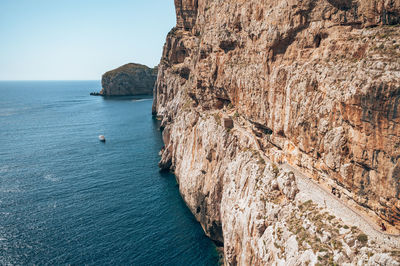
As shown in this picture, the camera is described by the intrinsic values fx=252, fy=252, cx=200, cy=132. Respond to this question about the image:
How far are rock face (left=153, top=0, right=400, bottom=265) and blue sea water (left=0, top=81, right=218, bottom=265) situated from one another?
23.5 feet

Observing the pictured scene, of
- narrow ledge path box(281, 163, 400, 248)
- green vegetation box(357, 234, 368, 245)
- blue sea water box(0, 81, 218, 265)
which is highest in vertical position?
narrow ledge path box(281, 163, 400, 248)

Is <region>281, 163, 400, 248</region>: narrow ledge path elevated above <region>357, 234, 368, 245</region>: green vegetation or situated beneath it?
elevated above

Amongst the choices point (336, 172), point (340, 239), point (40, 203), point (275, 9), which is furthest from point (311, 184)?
point (40, 203)

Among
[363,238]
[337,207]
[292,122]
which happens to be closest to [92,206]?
[292,122]

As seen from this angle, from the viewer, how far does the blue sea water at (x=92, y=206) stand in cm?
4328

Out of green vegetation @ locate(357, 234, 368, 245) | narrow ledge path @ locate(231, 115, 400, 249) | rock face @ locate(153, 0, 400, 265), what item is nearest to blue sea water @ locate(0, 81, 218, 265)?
rock face @ locate(153, 0, 400, 265)

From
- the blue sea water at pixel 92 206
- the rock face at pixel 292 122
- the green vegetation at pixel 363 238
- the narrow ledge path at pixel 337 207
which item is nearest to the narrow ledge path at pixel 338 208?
the narrow ledge path at pixel 337 207

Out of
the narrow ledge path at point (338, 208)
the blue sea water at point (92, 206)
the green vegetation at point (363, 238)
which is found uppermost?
the narrow ledge path at point (338, 208)

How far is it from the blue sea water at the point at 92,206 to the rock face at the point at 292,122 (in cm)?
716

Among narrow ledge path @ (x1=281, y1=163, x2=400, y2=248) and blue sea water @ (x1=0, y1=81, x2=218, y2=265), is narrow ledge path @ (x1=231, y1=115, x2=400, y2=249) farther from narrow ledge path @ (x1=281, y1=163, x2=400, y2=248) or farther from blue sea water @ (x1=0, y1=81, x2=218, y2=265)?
blue sea water @ (x1=0, y1=81, x2=218, y2=265)

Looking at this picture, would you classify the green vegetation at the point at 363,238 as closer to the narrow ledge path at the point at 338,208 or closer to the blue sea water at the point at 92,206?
the narrow ledge path at the point at 338,208

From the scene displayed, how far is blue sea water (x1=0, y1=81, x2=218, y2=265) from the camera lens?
43281mm

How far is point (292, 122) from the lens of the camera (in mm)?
32438

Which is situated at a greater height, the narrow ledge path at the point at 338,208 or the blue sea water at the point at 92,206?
the narrow ledge path at the point at 338,208
